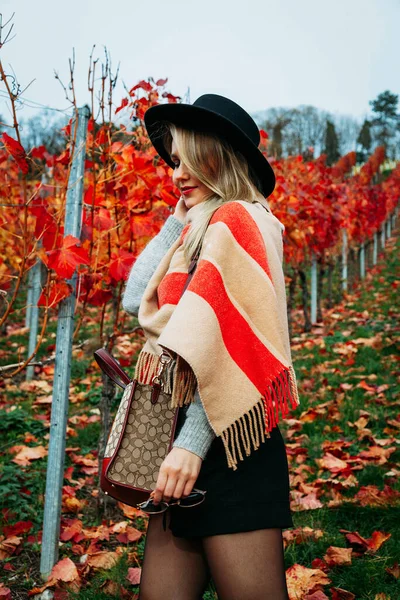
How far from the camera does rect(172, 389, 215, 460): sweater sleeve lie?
1.31 m

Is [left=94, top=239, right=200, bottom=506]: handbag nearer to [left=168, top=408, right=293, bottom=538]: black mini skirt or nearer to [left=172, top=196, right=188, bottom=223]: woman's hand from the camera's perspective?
[left=168, top=408, right=293, bottom=538]: black mini skirt

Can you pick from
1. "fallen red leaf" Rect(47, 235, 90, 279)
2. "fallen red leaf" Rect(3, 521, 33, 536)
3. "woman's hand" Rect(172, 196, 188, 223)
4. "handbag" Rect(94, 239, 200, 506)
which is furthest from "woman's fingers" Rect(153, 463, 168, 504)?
"fallen red leaf" Rect(3, 521, 33, 536)

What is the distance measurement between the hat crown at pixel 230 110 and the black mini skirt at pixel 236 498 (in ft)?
2.83

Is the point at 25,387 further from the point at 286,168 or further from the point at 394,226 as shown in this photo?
the point at 394,226

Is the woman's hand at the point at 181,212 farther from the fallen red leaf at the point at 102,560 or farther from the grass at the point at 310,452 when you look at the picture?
the fallen red leaf at the point at 102,560

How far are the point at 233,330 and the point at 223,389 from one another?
0.14m

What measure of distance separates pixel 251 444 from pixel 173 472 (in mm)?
257

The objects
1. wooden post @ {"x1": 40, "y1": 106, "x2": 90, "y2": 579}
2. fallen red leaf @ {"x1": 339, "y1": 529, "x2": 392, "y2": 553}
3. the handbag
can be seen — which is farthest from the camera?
fallen red leaf @ {"x1": 339, "y1": 529, "x2": 392, "y2": 553}

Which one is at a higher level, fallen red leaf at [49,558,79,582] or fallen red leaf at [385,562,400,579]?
fallen red leaf at [385,562,400,579]

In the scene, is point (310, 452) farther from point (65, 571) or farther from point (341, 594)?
point (65, 571)

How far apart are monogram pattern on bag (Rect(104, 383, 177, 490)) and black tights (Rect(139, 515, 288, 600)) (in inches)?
8.8

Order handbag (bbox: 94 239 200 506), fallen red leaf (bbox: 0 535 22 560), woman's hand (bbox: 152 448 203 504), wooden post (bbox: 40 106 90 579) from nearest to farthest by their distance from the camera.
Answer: woman's hand (bbox: 152 448 203 504), handbag (bbox: 94 239 200 506), wooden post (bbox: 40 106 90 579), fallen red leaf (bbox: 0 535 22 560)

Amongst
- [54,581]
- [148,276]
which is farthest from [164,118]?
[54,581]

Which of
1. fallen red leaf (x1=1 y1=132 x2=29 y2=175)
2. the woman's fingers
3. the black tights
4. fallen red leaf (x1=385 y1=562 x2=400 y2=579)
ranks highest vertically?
fallen red leaf (x1=1 y1=132 x2=29 y2=175)
